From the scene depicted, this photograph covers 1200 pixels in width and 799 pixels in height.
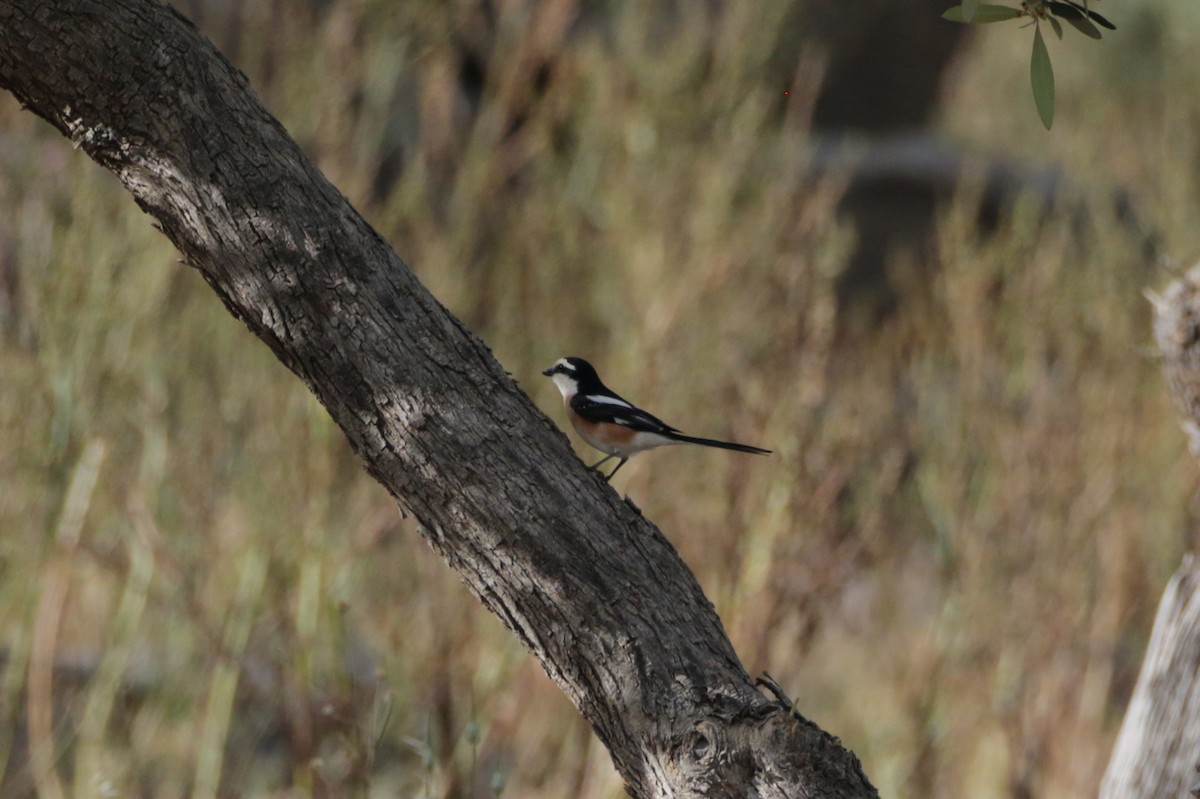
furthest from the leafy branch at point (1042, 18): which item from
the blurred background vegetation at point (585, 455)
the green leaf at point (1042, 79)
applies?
the blurred background vegetation at point (585, 455)

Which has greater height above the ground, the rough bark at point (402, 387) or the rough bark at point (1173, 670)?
the rough bark at point (1173, 670)

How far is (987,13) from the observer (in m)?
1.90

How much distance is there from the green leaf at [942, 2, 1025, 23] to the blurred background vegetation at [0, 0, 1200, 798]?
2442 mm

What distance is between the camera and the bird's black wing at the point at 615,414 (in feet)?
9.62

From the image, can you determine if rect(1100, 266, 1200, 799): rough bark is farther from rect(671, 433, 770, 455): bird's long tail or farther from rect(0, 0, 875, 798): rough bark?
rect(0, 0, 875, 798): rough bark

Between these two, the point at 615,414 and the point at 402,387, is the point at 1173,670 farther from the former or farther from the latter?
the point at 402,387

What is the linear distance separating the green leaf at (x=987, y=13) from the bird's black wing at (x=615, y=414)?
126cm

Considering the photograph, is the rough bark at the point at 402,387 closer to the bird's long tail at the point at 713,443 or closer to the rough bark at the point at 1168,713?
the bird's long tail at the point at 713,443

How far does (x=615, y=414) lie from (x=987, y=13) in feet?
4.49

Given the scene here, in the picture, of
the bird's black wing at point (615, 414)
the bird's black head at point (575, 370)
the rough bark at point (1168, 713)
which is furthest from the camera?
the bird's black head at point (575, 370)

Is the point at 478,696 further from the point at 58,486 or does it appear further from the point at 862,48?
the point at 862,48

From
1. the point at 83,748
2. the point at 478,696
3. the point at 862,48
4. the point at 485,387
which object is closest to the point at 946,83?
the point at 862,48

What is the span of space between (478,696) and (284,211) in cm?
311

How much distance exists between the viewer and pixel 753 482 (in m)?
5.11
